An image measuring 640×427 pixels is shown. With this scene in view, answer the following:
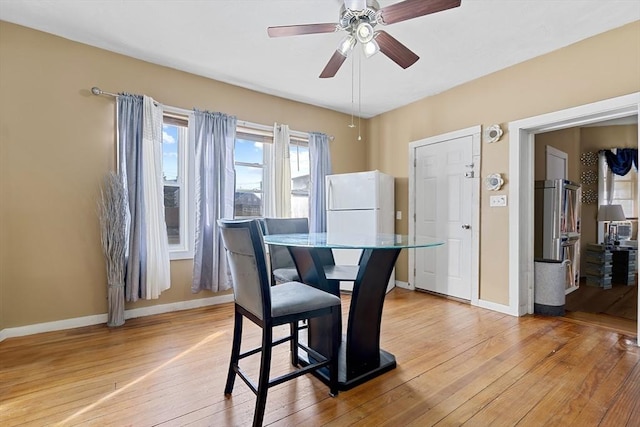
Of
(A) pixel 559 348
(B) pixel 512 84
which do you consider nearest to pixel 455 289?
(A) pixel 559 348

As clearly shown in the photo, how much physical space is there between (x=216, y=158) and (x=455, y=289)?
10.6 ft

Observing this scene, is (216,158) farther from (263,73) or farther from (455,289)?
(455,289)

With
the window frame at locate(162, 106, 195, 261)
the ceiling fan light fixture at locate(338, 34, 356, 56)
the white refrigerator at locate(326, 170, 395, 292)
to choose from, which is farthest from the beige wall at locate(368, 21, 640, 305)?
the window frame at locate(162, 106, 195, 261)

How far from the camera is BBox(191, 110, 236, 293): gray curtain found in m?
3.57

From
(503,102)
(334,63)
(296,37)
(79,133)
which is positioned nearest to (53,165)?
(79,133)

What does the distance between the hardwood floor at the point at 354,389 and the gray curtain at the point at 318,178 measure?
1854 millimetres

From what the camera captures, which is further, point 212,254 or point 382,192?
point 382,192

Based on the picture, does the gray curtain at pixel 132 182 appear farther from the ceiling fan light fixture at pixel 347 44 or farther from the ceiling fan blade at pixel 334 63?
the ceiling fan light fixture at pixel 347 44

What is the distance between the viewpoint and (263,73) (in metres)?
3.59

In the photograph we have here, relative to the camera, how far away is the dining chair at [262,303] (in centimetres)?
156

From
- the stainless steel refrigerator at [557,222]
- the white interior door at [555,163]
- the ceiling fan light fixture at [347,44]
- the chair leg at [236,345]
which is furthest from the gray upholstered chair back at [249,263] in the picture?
the white interior door at [555,163]

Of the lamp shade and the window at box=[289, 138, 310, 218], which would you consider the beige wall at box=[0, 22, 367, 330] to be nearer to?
the window at box=[289, 138, 310, 218]

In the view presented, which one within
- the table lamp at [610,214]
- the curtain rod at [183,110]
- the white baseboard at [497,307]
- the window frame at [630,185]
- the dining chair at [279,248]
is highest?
the curtain rod at [183,110]

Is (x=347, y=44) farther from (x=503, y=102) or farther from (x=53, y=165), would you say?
(x=53, y=165)
